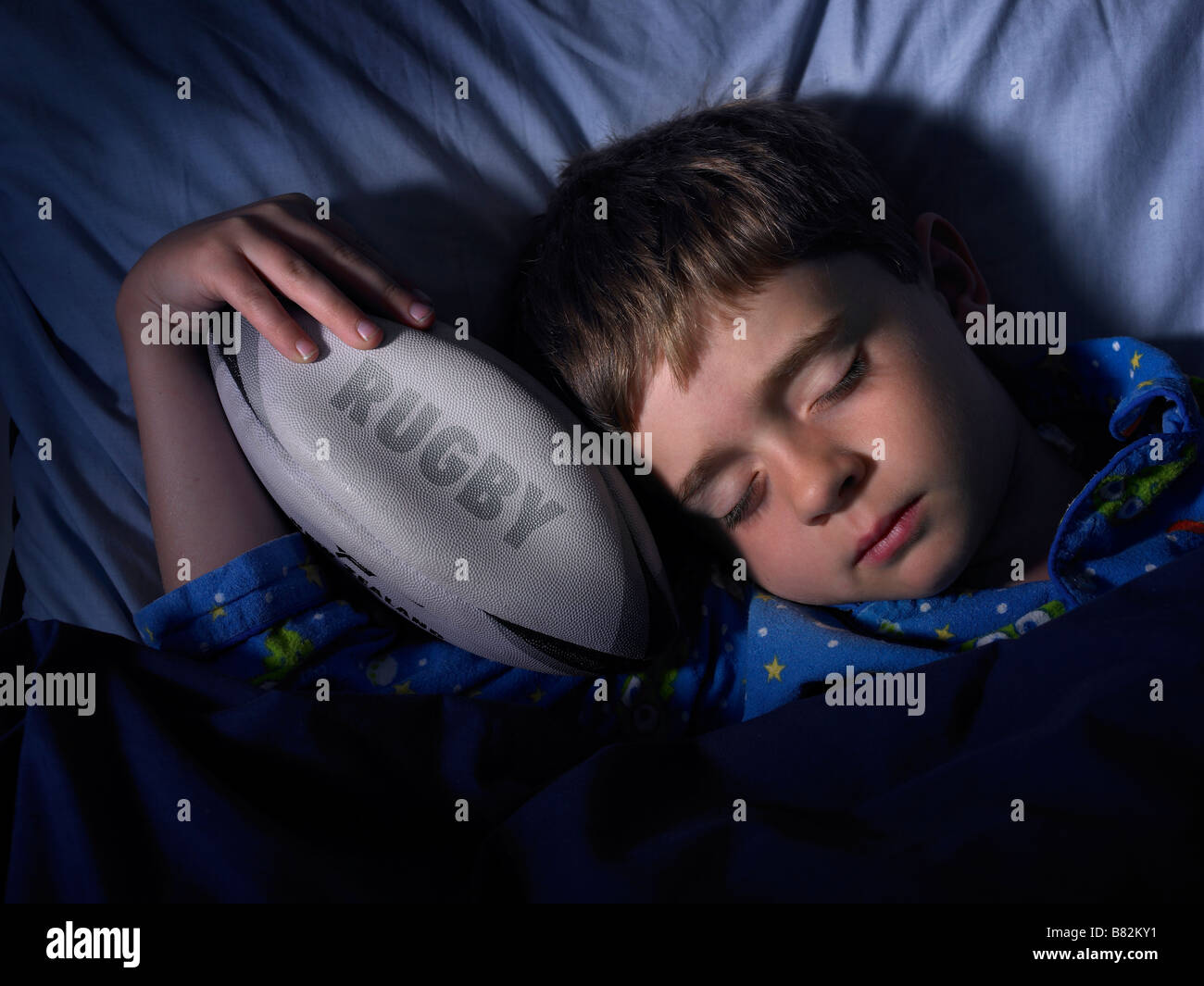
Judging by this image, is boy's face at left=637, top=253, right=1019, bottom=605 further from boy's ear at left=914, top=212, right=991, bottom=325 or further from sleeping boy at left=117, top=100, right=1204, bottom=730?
boy's ear at left=914, top=212, right=991, bottom=325

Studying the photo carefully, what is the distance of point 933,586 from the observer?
2.78 ft

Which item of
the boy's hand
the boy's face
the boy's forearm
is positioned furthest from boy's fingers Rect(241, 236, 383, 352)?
the boy's face

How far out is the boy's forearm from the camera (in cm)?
84

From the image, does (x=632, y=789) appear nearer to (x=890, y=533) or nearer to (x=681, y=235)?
(x=890, y=533)

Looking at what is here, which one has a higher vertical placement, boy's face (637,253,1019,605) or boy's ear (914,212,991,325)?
boy's ear (914,212,991,325)

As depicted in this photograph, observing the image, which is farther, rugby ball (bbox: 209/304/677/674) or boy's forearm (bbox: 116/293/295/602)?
boy's forearm (bbox: 116/293/295/602)

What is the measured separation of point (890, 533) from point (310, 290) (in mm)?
549

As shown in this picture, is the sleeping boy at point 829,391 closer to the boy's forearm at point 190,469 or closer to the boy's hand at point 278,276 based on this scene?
the boy's hand at point 278,276

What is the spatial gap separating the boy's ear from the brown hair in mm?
50

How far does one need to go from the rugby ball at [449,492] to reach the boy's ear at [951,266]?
0.46m

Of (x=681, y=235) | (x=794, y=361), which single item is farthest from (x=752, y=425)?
(x=681, y=235)

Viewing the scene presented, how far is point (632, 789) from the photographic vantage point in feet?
2.18

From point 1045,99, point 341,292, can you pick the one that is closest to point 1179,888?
point 341,292

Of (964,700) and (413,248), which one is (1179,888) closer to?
(964,700)
